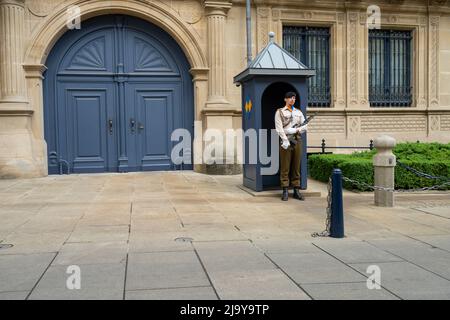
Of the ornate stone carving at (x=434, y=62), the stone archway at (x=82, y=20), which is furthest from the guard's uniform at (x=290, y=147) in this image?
the ornate stone carving at (x=434, y=62)

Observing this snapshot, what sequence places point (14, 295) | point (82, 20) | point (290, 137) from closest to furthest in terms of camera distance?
point (14, 295), point (290, 137), point (82, 20)

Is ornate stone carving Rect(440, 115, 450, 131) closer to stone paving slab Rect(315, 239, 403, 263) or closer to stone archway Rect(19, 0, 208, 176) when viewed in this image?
stone archway Rect(19, 0, 208, 176)

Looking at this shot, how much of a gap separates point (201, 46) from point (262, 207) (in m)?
7.02

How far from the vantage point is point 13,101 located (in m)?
12.7

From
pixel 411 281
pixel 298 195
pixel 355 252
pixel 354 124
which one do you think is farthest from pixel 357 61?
pixel 411 281

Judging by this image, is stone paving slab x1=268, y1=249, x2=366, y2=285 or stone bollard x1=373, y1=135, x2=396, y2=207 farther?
stone bollard x1=373, y1=135, x2=396, y2=207

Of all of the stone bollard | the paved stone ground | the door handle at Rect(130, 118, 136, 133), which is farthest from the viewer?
the door handle at Rect(130, 118, 136, 133)

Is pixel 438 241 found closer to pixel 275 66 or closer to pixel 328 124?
pixel 275 66

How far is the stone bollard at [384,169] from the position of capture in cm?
862

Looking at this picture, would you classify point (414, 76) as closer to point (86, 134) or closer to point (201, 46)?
point (201, 46)

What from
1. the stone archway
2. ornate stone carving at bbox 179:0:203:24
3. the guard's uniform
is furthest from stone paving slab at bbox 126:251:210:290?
ornate stone carving at bbox 179:0:203:24

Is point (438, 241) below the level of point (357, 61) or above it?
below

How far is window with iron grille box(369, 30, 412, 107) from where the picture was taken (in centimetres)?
1600

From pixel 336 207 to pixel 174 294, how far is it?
292 cm
